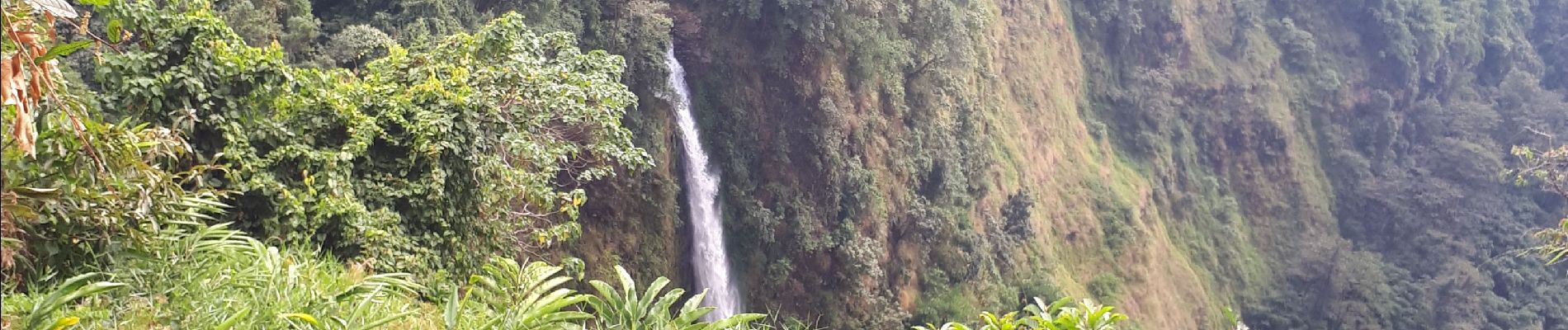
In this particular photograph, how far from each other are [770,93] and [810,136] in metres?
0.91

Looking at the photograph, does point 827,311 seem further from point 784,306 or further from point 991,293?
point 991,293

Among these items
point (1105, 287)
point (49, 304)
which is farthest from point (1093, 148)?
point (49, 304)

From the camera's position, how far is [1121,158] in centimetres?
2655

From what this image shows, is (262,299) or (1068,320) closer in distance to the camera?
(1068,320)

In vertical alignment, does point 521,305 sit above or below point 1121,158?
above

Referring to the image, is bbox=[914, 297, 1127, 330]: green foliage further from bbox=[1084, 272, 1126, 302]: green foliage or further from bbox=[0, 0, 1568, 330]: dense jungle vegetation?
bbox=[1084, 272, 1126, 302]: green foliage

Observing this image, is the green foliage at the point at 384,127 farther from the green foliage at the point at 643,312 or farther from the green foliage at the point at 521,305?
the green foliage at the point at 643,312

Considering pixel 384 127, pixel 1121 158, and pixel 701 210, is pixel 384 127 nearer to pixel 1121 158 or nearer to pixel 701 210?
pixel 701 210

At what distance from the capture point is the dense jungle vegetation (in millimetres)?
3686

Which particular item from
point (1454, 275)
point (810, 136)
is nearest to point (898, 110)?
point (810, 136)

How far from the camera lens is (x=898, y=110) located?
1750cm

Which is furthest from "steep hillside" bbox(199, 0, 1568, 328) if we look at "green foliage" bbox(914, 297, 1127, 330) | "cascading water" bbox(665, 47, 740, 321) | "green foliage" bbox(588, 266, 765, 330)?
"green foliage" bbox(588, 266, 765, 330)

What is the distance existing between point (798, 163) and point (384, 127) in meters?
10.1

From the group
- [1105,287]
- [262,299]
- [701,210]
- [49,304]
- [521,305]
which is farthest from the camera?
[1105,287]
